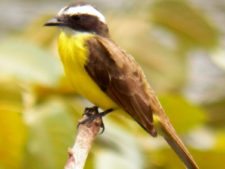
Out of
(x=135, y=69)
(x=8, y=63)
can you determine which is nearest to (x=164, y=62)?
(x=8, y=63)

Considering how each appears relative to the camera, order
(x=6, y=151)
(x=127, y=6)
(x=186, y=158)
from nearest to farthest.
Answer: (x=186, y=158) → (x=6, y=151) → (x=127, y=6)

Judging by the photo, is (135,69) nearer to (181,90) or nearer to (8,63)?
(8,63)

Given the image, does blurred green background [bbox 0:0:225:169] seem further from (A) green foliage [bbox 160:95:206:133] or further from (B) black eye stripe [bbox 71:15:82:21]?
(B) black eye stripe [bbox 71:15:82:21]

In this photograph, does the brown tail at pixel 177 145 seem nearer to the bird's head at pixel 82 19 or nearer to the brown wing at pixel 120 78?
the brown wing at pixel 120 78

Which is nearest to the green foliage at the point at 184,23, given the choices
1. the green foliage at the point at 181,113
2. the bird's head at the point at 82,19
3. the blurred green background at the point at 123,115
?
the blurred green background at the point at 123,115

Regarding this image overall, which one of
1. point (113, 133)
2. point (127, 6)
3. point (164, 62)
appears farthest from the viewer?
point (127, 6)

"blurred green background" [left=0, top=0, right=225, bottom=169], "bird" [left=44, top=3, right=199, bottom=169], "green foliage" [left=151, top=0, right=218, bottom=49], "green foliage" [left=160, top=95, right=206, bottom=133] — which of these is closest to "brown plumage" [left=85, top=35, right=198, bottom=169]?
"bird" [left=44, top=3, right=199, bottom=169]

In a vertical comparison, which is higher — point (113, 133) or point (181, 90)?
point (181, 90)
